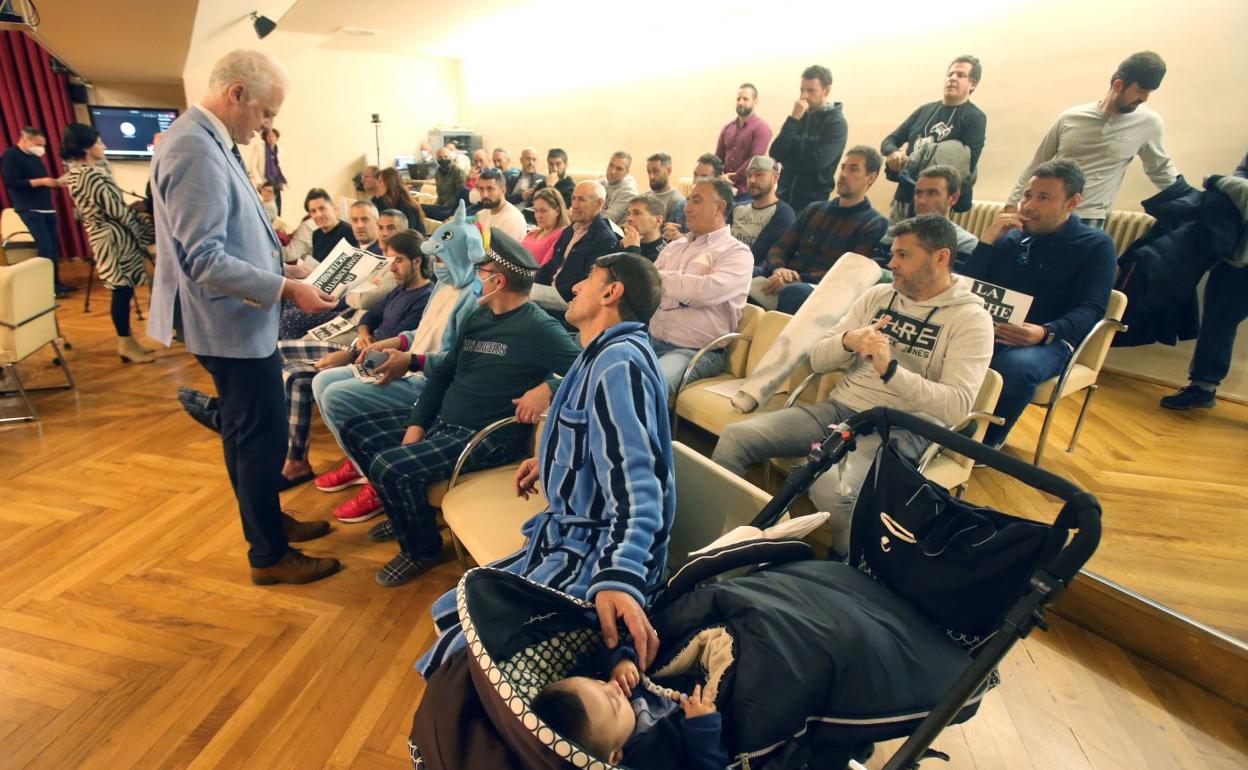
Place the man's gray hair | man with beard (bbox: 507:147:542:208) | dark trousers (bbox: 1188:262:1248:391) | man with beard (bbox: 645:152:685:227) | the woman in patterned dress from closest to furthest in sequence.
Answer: the man's gray hair
dark trousers (bbox: 1188:262:1248:391)
the woman in patterned dress
man with beard (bbox: 645:152:685:227)
man with beard (bbox: 507:147:542:208)

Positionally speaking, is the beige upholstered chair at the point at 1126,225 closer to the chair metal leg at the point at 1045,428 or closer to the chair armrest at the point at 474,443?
the chair metal leg at the point at 1045,428

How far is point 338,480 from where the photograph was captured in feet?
9.24

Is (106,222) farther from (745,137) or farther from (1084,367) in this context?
(1084,367)

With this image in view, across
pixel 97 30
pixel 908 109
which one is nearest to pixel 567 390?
pixel 908 109

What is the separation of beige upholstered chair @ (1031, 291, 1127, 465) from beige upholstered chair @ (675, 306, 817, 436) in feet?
3.43

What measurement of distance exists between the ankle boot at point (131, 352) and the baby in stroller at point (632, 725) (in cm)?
478

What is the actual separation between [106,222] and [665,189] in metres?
4.11

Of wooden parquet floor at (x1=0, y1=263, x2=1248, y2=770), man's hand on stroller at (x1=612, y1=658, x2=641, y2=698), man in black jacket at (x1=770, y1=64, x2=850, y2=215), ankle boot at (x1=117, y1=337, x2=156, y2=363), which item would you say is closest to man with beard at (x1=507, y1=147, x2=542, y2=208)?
man in black jacket at (x1=770, y1=64, x2=850, y2=215)

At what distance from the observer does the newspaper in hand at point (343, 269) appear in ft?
9.52

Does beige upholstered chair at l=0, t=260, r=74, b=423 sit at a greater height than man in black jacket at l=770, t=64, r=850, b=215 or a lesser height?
lesser

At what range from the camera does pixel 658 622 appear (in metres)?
1.19

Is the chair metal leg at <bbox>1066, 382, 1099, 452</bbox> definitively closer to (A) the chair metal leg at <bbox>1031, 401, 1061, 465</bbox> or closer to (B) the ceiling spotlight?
(A) the chair metal leg at <bbox>1031, 401, 1061, 465</bbox>

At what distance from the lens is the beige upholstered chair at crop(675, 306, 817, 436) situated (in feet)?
7.97

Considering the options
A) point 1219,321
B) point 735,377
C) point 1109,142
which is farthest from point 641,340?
point 1219,321
